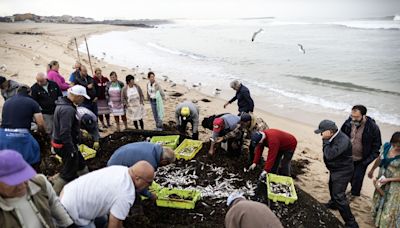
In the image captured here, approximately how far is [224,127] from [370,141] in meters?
2.58

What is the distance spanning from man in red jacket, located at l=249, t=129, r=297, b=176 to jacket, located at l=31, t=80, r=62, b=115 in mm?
3899

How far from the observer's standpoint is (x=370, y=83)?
16484mm

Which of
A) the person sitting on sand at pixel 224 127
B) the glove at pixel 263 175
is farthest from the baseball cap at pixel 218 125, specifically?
the glove at pixel 263 175

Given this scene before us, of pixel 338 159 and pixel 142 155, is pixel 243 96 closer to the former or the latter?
pixel 338 159

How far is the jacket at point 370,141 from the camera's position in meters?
5.22

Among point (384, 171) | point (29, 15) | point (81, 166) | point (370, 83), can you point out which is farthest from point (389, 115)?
point (29, 15)

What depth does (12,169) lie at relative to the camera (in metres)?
2.20

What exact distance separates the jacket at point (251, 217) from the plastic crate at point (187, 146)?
139 inches

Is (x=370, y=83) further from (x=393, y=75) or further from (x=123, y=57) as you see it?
(x=123, y=57)

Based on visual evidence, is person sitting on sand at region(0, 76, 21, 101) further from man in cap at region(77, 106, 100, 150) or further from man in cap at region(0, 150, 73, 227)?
man in cap at region(0, 150, 73, 227)

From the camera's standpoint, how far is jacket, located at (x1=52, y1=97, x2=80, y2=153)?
4.29 meters

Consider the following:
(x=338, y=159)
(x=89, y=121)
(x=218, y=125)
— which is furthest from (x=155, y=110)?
(x=338, y=159)

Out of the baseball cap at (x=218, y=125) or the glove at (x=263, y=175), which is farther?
the baseball cap at (x=218, y=125)

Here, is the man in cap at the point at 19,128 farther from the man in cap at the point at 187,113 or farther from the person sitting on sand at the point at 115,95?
the person sitting on sand at the point at 115,95
